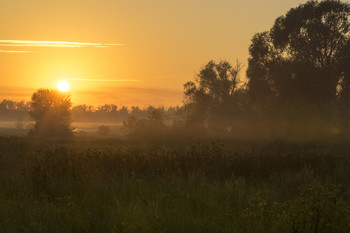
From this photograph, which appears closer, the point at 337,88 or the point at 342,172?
the point at 342,172

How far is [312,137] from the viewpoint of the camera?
3403cm

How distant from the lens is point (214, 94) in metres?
48.8

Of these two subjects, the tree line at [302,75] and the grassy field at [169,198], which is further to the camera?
the tree line at [302,75]

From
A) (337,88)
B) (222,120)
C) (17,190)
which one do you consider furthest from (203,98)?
(17,190)

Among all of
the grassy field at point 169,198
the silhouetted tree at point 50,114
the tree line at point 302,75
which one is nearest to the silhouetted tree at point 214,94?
the tree line at point 302,75

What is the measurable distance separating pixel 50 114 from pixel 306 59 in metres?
37.6

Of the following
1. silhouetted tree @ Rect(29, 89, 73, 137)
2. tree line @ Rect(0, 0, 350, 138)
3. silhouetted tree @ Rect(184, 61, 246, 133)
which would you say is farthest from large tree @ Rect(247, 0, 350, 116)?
silhouetted tree @ Rect(29, 89, 73, 137)

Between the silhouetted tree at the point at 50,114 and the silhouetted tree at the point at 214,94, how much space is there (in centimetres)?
1979

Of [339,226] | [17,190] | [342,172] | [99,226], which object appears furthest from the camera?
[342,172]

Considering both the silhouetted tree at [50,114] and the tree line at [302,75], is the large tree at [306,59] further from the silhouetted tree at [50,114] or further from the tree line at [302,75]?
the silhouetted tree at [50,114]

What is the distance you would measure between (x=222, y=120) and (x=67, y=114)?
24.8 meters

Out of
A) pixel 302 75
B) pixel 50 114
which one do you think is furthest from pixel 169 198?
pixel 50 114

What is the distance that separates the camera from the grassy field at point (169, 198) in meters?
5.82

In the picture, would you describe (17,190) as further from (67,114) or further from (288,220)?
(67,114)
